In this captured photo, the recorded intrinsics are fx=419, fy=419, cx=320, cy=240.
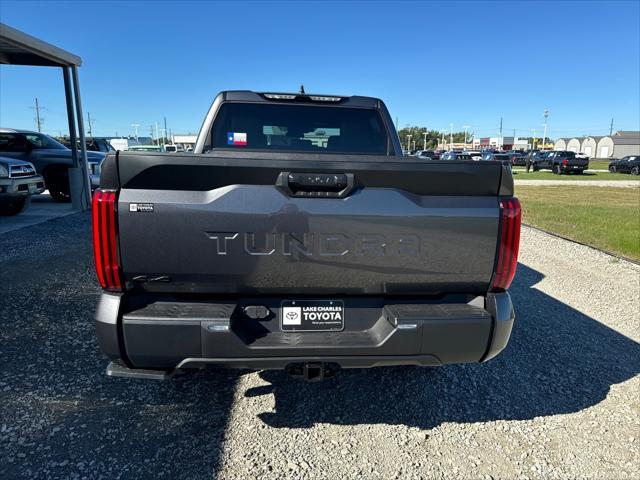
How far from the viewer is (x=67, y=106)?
10.9m

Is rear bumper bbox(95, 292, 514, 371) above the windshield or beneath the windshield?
beneath

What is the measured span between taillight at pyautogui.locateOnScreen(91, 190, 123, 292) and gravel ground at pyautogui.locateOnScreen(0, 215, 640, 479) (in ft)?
3.63

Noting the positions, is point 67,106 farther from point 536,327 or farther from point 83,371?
point 536,327

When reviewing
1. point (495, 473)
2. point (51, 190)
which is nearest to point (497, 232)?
point (495, 473)

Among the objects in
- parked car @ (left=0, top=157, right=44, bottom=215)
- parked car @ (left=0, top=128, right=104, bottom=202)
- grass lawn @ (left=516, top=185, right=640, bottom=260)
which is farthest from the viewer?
parked car @ (left=0, top=128, right=104, bottom=202)

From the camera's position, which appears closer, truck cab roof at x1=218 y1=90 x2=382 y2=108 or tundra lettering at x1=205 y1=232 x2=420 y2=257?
tundra lettering at x1=205 y1=232 x2=420 y2=257

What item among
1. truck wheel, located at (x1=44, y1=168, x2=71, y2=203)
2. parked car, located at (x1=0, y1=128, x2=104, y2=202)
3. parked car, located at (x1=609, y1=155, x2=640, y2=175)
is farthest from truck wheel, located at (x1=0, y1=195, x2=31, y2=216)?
parked car, located at (x1=609, y1=155, x2=640, y2=175)

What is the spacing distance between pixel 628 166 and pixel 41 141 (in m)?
42.9

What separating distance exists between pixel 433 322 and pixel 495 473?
0.97 meters

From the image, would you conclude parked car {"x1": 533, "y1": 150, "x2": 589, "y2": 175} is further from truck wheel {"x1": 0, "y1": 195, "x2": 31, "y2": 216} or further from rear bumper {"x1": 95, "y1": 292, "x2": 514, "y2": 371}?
rear bumper {"x1": 95, "y1": 292, "x2": 514, "y2": 371}

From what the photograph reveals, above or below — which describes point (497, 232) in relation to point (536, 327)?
above

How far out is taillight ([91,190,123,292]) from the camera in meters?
2.02

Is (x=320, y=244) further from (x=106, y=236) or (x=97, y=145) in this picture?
(x=97, y=145)

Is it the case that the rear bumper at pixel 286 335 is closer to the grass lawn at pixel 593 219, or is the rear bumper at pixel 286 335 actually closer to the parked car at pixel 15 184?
the grass lawn at pixel 593 219
